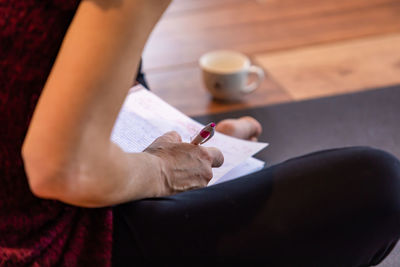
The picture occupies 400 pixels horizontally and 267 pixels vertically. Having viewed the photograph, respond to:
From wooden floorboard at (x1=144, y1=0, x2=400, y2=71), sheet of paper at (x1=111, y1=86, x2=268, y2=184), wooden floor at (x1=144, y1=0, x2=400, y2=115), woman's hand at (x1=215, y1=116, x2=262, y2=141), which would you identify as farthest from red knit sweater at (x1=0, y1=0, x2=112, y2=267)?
wooden floorboard at (x1=144, y1=0, x2=400, y2=71)

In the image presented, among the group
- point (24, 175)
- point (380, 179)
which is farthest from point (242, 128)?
point (24, 175)

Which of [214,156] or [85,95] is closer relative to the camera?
[85,95]

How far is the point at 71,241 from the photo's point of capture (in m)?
0.71

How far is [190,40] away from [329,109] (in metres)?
0.64

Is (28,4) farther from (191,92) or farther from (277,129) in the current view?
(191,92)

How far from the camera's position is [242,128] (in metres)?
1.28

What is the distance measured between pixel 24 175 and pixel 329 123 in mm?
933

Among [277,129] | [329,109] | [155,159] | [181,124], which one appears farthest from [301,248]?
[329,109]

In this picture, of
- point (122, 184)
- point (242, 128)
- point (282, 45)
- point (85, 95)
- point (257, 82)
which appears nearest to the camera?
point (85, 95)

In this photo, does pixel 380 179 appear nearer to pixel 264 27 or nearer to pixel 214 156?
pixel 214 156

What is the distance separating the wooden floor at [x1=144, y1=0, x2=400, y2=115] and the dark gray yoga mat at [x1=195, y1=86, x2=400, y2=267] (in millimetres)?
51

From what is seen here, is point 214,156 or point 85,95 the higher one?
point 85,95

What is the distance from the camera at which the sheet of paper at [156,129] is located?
3.33ft

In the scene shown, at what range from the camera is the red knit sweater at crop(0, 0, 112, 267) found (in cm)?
59
